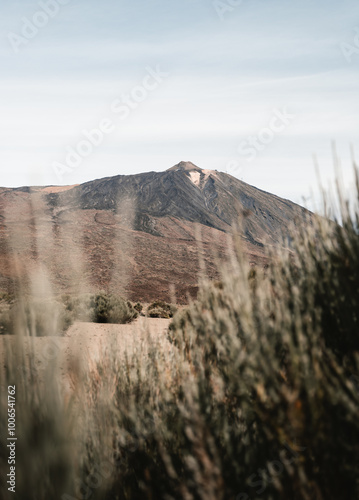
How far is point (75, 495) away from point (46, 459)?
0.39 meters

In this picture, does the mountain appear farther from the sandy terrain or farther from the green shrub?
the green shrub

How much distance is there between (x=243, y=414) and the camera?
289 centimetres

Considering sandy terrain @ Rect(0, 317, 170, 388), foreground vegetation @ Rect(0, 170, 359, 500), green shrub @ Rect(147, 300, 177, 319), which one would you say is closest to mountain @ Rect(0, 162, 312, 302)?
foreground vegetation @ Rect(0, 170, 359, 500)

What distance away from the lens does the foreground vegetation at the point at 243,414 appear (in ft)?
7.24

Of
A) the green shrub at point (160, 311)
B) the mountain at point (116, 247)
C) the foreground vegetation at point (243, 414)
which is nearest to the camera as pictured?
the foreground vegetation at point (243, 414)

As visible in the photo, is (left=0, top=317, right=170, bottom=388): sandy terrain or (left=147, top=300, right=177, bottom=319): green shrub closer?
(left=0, top=317, right=170, bottom=388): sandy terrain

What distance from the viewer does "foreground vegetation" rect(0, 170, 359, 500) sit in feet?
7.24

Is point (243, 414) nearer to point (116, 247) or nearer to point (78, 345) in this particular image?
point (78, 345)

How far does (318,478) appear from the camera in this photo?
7.83 ft

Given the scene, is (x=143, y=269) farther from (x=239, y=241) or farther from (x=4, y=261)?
(x=239, y=241)

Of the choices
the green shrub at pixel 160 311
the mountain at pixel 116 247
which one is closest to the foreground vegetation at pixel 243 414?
the mountain at pixel 116 247

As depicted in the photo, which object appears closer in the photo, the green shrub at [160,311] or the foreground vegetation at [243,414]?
the foreground vegetation at [243,414]

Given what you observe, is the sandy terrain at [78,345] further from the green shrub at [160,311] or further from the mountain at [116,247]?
the green shrub at [160,311]

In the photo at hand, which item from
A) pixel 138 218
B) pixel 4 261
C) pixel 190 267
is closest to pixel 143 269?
pixel 190 267
